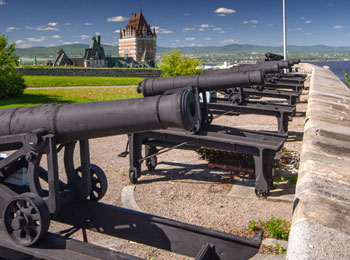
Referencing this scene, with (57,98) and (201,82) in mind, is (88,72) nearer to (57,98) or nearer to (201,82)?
(57,98)

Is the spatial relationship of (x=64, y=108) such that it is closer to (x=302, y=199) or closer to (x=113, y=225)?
(x=113, y=225)

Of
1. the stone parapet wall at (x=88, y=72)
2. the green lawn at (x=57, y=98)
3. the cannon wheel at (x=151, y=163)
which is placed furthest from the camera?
the stone parapet wall at (x=88, y=72)

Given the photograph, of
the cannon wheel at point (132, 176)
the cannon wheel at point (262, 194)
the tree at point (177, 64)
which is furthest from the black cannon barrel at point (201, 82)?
the tree at point (177, 64)

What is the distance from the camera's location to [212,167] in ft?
23.0

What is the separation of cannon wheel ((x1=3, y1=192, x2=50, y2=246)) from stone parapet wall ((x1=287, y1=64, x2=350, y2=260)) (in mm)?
1666

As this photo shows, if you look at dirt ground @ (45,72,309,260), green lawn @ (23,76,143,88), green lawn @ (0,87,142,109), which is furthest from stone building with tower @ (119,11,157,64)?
dirt ground @ (45,72,309,260)

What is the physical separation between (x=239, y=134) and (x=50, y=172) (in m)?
4.05

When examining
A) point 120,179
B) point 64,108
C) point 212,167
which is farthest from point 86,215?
point 212,167

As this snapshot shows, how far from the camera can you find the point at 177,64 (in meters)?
23.7

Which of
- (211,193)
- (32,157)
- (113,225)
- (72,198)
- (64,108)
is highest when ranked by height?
(64,108)

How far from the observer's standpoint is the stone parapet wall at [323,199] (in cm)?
169

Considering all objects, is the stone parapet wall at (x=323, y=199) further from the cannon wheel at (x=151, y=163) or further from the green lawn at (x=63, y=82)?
the green lawn at (x=63, y=82)

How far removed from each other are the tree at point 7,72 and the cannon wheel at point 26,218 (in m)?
18.1

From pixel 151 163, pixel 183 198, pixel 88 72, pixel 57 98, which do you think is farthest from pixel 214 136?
pixel 88 72
